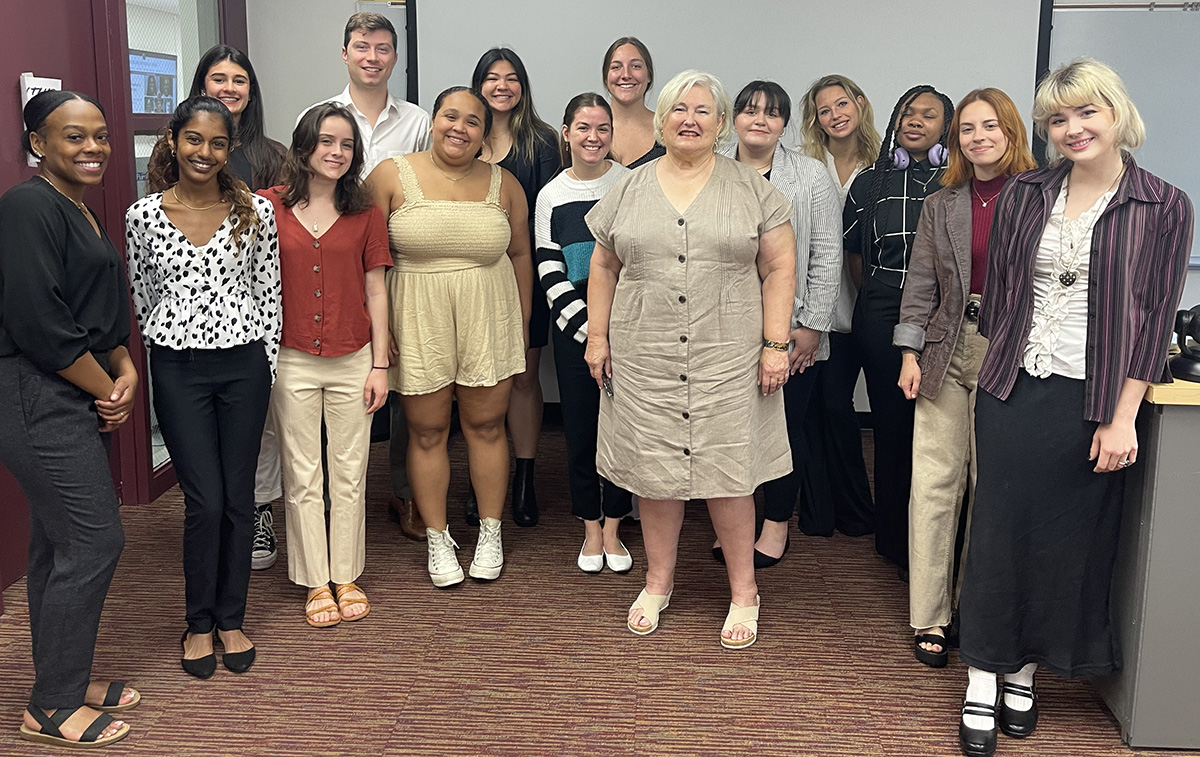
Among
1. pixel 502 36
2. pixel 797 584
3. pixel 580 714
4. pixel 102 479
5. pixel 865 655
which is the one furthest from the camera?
pixel 502 36

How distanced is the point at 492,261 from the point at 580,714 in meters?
1.34

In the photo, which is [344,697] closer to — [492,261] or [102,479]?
[102,479]

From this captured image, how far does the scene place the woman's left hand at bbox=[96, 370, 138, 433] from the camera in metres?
2.30

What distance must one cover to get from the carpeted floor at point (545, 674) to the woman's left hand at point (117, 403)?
0.73m

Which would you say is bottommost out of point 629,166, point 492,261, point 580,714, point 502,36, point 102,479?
point 580,714

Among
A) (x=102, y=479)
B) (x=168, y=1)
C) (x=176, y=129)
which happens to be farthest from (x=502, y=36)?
(x=102, y=479)

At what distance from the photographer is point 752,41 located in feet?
15.9

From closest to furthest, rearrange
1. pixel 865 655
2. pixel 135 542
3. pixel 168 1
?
pixel 865 655 → pixel 135 542 → pixel 168 1

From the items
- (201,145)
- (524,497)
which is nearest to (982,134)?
(201,145)

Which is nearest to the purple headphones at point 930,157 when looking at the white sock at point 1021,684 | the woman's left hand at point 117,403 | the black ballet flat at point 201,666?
the white sock at point 1021,684

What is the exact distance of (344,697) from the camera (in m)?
2.61

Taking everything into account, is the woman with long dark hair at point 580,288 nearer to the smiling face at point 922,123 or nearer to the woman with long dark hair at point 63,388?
the smiling face at point 922,123

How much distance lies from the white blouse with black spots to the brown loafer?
1.27 metres

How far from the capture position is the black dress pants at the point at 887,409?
123 inches
